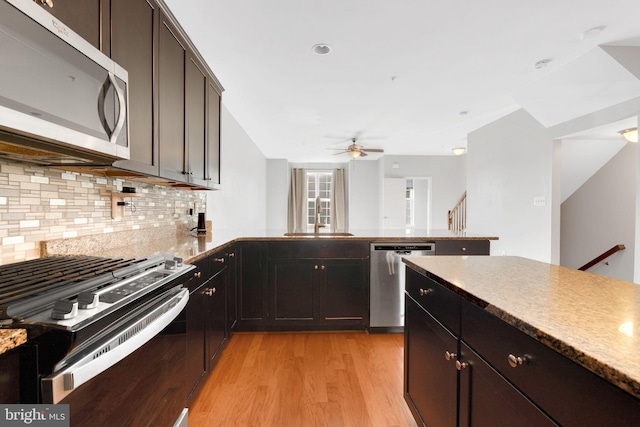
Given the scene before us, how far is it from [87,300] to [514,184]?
5.16 m

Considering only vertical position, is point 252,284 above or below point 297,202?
below

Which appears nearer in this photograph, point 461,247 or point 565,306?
point 565,306

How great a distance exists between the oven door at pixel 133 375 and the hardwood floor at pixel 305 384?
503 millimetres

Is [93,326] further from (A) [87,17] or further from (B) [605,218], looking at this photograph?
(B) [605,218]

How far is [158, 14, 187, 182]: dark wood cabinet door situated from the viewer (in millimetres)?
1757

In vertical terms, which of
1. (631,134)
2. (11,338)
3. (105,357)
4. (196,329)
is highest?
(631,134)

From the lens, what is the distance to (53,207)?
1394mm

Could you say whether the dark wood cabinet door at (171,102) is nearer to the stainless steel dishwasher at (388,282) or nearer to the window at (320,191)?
the stainless steel dishwasher at (388,282)

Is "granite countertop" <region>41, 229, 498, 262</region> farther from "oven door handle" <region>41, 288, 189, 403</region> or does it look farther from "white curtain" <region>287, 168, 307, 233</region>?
"white curtain" <region>287, 168, 307, 233</region>

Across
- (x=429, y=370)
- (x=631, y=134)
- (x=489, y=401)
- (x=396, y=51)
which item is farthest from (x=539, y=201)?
(x=489, y=401)

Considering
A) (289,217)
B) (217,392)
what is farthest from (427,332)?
(289,217)

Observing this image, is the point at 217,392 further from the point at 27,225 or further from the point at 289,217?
the point at 289,217

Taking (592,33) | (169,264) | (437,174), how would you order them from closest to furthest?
1. (169,264)
2. (592,33)
3. (437,174)

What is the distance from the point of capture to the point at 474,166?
18.2ft
